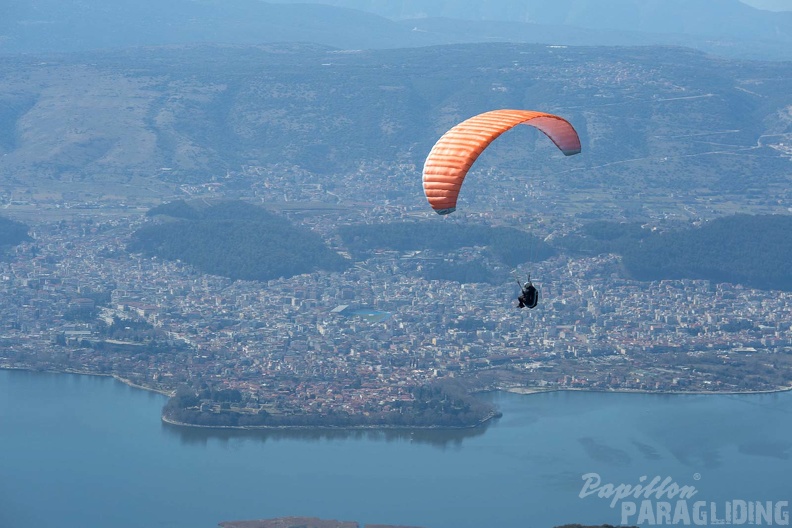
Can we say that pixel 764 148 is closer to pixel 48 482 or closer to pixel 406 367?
pixel 406 367

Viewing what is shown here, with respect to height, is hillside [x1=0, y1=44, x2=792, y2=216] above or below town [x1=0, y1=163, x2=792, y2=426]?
above

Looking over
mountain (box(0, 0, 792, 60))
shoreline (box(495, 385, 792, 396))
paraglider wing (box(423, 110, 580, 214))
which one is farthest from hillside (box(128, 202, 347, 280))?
mountain (box(0, 0, 792, 60))

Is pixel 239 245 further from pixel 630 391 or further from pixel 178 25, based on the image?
pixel 178 25

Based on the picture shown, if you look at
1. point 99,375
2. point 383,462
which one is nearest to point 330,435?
point 383,462

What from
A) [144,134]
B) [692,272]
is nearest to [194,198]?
[144,134]

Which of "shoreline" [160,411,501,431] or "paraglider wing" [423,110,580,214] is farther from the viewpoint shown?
"shoreline" [160,411,501,431]

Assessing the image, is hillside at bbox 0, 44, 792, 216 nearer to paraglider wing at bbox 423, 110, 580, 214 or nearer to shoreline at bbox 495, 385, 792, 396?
shoreline at bbox 495, 385, 792, 396

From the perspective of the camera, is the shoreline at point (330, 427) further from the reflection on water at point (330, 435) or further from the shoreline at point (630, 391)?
the shoreline at point (630, 391)
